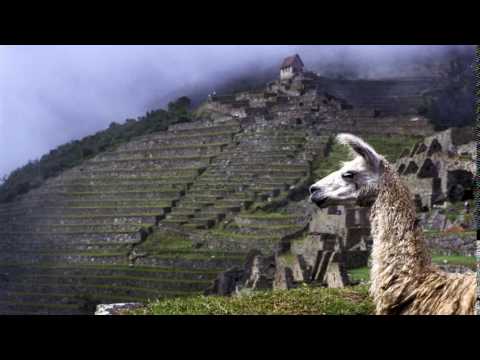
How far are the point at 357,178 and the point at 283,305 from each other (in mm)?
890

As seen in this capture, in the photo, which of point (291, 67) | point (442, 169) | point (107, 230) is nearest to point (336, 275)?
point (442, 169)

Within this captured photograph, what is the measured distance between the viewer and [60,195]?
1351 inches

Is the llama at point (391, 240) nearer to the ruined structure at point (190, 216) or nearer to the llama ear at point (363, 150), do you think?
the llama ear at point (363, 150)

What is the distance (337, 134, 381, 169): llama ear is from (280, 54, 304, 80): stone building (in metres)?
49.9

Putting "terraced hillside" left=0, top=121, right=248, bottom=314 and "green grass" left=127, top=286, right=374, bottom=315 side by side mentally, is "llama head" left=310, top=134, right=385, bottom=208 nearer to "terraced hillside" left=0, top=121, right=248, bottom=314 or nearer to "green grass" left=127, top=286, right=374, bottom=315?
"green grass" left=127, top=286, right=374, bottom=315

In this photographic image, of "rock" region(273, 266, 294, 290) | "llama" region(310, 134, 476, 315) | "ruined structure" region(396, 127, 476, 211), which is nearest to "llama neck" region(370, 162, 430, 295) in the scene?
"llama" region(310, 134, 476, 315)

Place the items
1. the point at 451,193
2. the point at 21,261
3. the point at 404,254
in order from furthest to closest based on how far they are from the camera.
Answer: the point at 21,261, the point at 451,193, the point at 404,254

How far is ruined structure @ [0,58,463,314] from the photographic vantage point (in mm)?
21734

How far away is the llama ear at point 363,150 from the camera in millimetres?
3583

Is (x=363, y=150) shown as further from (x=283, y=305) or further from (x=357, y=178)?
(x=283, y=305)

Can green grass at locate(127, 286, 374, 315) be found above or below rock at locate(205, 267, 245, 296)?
above
